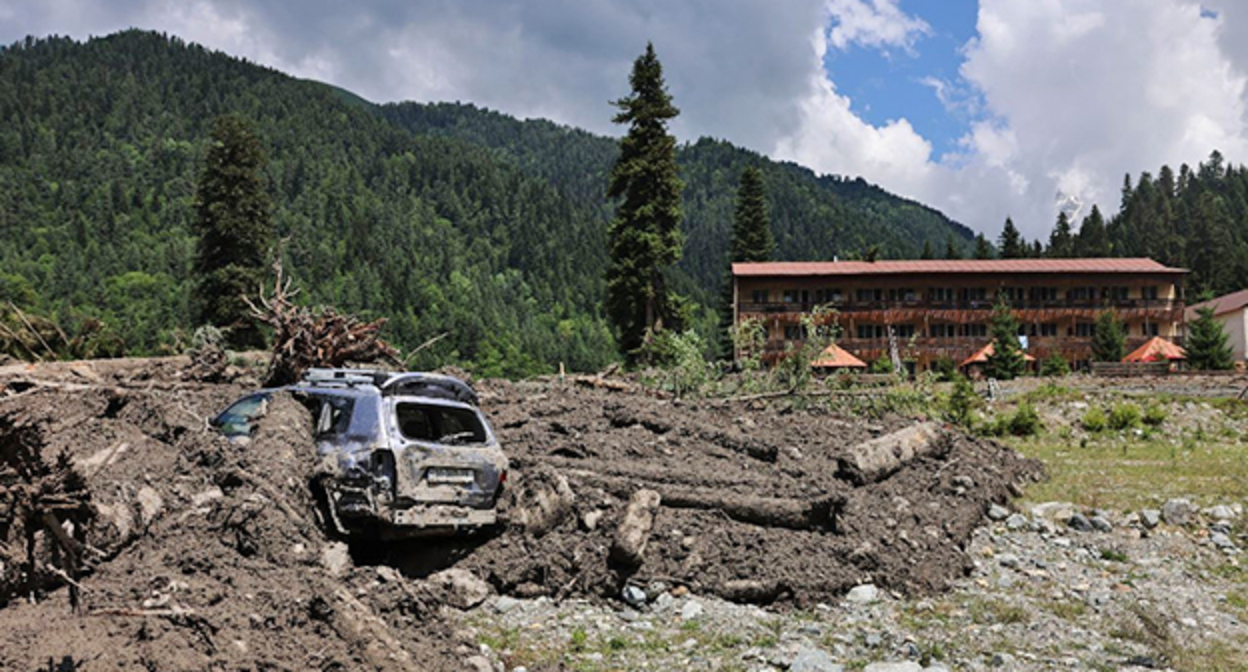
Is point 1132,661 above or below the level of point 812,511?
below

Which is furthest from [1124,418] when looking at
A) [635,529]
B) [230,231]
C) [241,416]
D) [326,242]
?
[326,242]

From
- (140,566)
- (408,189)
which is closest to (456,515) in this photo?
(140,566)

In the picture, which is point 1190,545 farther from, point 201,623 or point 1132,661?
point 201,623

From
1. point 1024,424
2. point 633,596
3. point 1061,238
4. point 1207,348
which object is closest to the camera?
point 633,596

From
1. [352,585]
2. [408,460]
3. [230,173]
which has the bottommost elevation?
[352,585]

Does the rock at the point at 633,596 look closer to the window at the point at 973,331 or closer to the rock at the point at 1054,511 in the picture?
the rock at the point at 1054,511

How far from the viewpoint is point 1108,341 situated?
5688 centimetres

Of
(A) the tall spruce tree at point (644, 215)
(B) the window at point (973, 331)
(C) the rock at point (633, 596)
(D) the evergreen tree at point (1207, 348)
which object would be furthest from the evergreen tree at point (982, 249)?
(C) the rock at point (633, 596)

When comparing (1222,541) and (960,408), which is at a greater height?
(960,408)

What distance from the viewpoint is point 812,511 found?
395 inches

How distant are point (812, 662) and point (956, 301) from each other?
5831 centimetres

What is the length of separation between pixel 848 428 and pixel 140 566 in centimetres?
1194

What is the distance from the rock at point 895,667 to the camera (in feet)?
22.6

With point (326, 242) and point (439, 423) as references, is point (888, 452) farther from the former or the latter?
point (326, 242)
